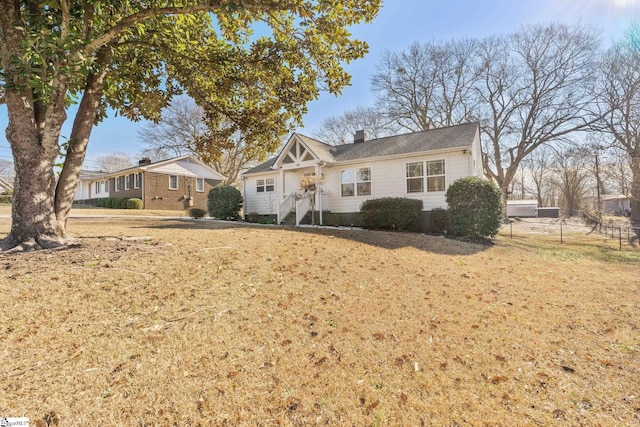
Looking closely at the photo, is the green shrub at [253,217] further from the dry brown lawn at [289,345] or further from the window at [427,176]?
the dry brown lawn at [289,345]

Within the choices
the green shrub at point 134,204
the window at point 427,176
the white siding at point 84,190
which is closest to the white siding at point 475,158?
the window at point 427,176

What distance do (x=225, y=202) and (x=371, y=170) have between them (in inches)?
323

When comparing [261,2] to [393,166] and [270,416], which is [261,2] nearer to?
[270,416]

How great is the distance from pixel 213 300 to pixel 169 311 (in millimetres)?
486

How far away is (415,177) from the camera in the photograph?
13773mm

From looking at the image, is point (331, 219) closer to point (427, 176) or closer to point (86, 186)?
point (427, 176)

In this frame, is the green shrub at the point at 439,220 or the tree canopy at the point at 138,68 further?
the green shrub at the point at 439,220

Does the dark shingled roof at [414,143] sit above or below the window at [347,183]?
above

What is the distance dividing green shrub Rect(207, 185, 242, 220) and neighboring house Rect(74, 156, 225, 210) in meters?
11.9

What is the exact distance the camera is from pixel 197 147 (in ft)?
22.2

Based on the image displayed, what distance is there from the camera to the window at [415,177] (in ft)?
44.7

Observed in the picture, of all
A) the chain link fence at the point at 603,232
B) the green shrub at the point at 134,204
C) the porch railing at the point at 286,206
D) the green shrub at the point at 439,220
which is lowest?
the chain link fence at the point at 603,232

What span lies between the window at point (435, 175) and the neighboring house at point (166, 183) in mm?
22443

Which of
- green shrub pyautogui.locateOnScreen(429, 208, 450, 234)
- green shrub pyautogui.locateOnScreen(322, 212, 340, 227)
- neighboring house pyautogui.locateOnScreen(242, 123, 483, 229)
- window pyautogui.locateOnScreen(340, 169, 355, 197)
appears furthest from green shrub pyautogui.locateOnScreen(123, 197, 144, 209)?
green shrub pyautogui.locateOnScreen(429, 208, 450, 234)
